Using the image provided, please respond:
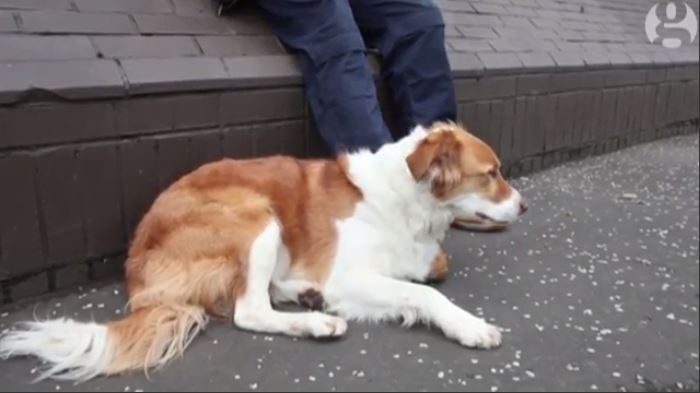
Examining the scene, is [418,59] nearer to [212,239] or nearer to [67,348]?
[212,239]

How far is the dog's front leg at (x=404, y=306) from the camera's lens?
1877 mm

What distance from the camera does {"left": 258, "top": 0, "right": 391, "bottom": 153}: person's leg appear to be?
263cm

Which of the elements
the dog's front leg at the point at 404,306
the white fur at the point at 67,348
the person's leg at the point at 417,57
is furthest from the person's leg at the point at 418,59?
the white fur at the point at 67,348

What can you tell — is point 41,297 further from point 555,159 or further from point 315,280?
point 555,159

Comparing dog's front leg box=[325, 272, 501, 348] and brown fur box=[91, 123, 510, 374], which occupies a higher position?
brown fur box=[91, 123, 510, 374]

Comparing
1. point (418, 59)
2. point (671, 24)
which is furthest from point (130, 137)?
point (671, 24)

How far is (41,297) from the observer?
2.14m

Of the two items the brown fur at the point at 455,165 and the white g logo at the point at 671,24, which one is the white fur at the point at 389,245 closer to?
the brown fur at the point at 455,165

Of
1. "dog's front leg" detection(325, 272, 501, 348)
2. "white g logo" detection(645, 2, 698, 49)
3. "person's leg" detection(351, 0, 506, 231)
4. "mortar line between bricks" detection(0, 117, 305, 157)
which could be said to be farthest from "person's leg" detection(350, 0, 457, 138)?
"white g logo" detection(645, 2, 698, 49)

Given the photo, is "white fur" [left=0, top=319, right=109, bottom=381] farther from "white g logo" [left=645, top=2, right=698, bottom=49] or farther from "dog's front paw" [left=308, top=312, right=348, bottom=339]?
"white g logo" [left=645, top=2, right=698, bottom=49]

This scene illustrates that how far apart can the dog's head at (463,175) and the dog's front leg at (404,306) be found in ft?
1.08

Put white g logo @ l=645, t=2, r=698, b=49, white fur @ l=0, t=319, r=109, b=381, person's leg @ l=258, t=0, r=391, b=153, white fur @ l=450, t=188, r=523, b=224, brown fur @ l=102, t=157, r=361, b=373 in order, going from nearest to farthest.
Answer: white fur @ l=0, t=319, r=109, b=381, brown fur @ l=102, t=157, r=361, b=373, white fur @ l=450, t=188, r=523, b=224, person's leg @ l=258, t=0, r=391, b=153, white g logo @ l=645, t=2, r=698, b=49

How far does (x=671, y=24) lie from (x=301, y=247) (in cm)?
646

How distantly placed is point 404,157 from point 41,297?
126 cm
